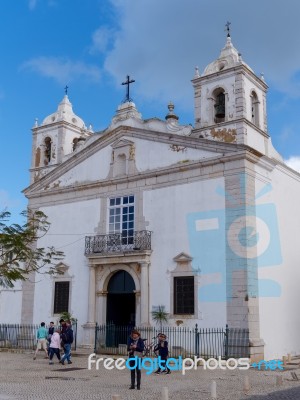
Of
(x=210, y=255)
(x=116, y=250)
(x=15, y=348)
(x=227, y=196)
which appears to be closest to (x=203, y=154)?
(x=227, y=196)

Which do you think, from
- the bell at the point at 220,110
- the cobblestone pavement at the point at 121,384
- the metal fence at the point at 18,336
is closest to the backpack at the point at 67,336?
the cobblestone pavement at the point at 121,384

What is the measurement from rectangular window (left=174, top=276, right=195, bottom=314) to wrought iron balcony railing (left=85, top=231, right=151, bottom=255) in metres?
2.03

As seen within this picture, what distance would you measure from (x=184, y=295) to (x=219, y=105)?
26.6 ft

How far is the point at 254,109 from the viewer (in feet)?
73.4

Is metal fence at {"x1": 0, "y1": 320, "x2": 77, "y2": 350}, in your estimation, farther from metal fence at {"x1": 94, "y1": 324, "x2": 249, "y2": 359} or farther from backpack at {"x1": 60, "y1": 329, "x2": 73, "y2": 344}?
backpack at {"x1": 60, "y1": 329, "x2": 73, "y2": 344}

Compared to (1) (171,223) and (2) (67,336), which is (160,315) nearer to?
(1) (171,223)

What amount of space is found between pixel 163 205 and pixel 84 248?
14.6ft

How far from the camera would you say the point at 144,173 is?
22.6 m

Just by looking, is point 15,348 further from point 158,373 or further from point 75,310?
point 158,373

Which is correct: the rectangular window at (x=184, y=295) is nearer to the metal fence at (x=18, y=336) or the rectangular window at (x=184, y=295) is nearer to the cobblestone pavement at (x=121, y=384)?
the cobblestone pavement at (x=121, y=384)

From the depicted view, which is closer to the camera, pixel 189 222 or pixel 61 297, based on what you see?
pixel 189 222

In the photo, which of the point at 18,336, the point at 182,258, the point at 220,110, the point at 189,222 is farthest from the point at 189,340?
the point at 220,110

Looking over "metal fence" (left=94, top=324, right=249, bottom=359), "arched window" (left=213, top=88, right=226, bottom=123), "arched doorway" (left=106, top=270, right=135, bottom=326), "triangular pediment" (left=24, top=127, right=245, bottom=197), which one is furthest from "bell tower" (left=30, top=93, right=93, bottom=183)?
"metal fence" (left=94, top=324, right=249, bottom=359)

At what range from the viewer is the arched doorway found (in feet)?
73.5
